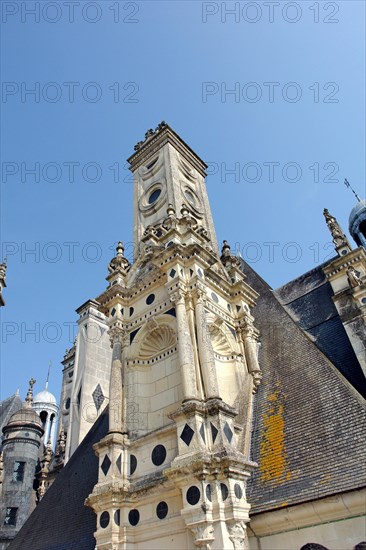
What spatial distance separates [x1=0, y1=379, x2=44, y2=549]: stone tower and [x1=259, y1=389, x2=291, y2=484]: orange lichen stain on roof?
18629mm

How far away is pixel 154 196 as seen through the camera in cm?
1983

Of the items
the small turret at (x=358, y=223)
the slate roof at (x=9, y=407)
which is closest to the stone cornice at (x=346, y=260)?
→ the small turret at (x=358, y=223)

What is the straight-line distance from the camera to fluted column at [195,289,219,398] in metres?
11.6

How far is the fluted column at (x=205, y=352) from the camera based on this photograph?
1160 cm

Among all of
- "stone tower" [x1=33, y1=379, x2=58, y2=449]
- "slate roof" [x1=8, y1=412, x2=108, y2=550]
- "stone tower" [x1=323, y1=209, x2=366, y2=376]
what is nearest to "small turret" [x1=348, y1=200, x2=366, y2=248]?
"stone tower" [x1=323, y1=209, x2=366, y2=376]

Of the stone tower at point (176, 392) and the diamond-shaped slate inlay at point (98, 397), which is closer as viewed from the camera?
the stone tower at point (176, 392)

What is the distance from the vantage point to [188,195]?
20000 millimetres

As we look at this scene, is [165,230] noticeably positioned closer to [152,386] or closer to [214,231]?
[214,231]

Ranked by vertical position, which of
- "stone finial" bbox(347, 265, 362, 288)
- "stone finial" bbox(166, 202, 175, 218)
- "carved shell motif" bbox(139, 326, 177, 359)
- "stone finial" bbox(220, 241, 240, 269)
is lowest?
"carved shell motif" bbox(139, 326, 177, 359)

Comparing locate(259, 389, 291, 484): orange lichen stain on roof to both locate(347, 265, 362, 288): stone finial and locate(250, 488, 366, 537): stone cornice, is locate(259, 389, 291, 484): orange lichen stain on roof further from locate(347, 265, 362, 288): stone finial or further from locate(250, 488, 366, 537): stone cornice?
locate(347, 265, 362, 288): stone finial

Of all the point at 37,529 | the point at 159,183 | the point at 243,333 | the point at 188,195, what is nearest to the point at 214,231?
the point at 188,195

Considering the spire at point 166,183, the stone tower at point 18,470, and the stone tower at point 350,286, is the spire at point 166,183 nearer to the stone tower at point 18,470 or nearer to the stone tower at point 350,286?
the stone tower at point 350,286

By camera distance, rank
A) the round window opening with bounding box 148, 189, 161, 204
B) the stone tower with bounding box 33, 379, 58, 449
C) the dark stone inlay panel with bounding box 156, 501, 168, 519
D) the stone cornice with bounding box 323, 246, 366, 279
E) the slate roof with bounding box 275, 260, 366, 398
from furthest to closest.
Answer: the stone tower with bounding box 33, 379, 58, 449, the round window opening with bounding box 148, 189, 161, 204, the stone cornice with bounding box 323, 246, 366, 279, the slate roof with bounding box 275, 260, 366, 398, the dark stone inlay panel with bounding box 156, 501, 168, 519

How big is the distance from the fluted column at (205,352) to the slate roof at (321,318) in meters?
4.56
